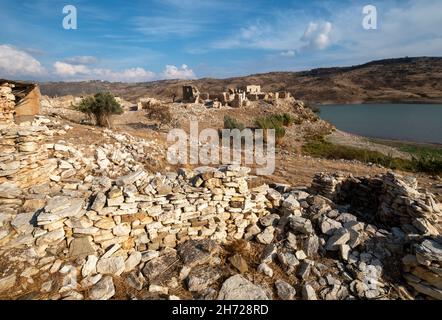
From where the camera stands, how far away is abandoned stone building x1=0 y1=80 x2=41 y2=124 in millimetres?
7025

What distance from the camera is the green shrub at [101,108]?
41.1 ft

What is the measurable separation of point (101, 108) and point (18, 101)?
4185 mm

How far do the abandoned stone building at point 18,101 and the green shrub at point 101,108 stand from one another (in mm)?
3238

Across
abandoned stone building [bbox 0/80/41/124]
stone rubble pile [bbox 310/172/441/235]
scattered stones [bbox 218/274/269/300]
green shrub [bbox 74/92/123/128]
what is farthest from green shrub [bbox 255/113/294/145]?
scattered stones [bbox 218/274/269/300]

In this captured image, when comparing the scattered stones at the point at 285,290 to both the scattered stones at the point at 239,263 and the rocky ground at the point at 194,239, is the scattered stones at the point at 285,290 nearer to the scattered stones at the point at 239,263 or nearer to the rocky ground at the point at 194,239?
the rocky ground at the point at 194,239

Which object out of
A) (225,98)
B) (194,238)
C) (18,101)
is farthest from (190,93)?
(194,238)

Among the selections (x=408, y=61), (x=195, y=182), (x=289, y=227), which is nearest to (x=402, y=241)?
(x=289, y=227)

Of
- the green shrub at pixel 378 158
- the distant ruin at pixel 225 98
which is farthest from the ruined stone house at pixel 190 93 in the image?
the green shrub at pixel 378 158

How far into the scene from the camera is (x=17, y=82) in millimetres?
7996

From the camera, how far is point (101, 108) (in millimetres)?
12578

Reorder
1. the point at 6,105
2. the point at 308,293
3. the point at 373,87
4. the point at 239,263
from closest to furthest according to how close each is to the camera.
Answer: the point at 308,293 < the point at 239,263 < the point at 6,105 < the point at 373,87

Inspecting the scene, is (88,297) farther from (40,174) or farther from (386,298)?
(386,298)

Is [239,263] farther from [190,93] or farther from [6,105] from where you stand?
[190,93]
